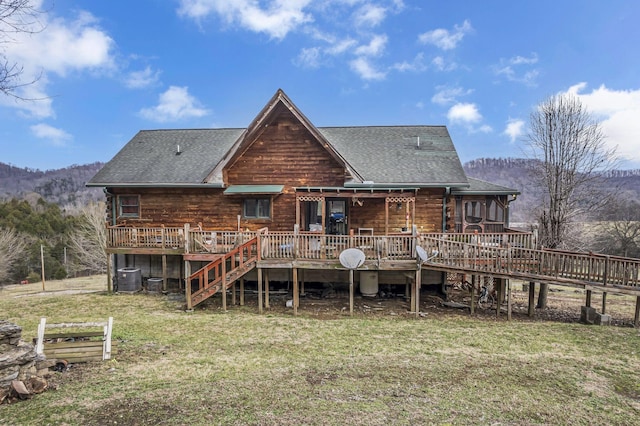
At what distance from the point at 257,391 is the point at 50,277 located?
47.6 meters

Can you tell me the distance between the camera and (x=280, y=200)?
17.5 metres

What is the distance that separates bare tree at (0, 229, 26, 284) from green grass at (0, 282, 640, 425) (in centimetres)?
3453

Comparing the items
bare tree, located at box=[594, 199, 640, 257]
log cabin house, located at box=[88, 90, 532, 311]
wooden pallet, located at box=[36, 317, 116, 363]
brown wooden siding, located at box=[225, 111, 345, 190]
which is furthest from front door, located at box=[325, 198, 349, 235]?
bare tree, located at box=[594, 199, 640, 257]

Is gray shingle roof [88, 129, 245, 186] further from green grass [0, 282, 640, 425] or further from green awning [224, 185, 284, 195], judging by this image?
green grass [0, 282, 640, 425]

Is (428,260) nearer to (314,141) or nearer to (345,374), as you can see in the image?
(345,374)

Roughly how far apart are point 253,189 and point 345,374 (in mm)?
10369

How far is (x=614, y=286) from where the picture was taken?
40.2 feet

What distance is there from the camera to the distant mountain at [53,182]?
4139 inches

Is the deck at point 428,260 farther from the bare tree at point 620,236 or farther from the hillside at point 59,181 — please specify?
the hillside at point 59,181

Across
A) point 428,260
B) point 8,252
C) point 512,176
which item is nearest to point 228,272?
point 428,260

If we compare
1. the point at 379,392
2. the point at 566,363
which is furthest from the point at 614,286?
the point at 379,392

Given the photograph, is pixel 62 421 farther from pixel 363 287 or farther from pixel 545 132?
pixel 545 132

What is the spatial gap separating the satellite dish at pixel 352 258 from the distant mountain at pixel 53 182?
107096mm

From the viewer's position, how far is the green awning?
16500mm
